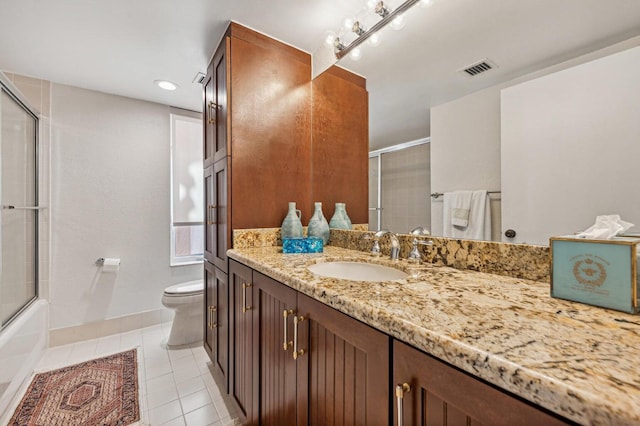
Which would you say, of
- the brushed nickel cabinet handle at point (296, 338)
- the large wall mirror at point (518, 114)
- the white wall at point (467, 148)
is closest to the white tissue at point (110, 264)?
the brushed nickel cabinet handle at point (296, 338)

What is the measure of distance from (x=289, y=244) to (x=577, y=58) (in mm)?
1239

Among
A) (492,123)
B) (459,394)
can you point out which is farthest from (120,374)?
(492,123)

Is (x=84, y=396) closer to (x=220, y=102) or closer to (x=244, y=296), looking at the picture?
(x=244, y=296)

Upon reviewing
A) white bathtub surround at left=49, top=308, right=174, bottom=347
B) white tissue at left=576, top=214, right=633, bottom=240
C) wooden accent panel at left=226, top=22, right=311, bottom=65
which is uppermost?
wooden accent panel at left=226, top=22, right=311, bottom=65

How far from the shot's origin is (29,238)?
201 centimetres

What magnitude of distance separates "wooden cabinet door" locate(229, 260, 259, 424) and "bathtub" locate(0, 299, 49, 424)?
120 centimetres

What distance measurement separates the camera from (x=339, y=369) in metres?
0.67

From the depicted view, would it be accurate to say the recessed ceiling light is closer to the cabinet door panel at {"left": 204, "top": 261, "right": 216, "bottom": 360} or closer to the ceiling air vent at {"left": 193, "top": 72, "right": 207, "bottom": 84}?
the ceiling air vent at {"left": 193, "top": 72, "right": 207, "bottom": 84}

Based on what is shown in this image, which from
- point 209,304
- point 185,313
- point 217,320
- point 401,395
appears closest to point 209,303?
point 209,304

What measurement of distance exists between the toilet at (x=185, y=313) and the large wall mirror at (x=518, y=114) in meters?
1.72

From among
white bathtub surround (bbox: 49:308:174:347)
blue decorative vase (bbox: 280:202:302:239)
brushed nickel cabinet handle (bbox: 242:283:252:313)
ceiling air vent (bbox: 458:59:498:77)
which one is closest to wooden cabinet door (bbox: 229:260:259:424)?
brushed nickel cabinet handle (bbox: 242:283:252:313)

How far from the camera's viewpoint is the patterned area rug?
1395 millimetres

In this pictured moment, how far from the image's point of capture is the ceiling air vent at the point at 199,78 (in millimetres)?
2013

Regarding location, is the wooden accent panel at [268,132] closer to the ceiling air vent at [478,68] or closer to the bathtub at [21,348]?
the ceiling air vent at [478,68]
